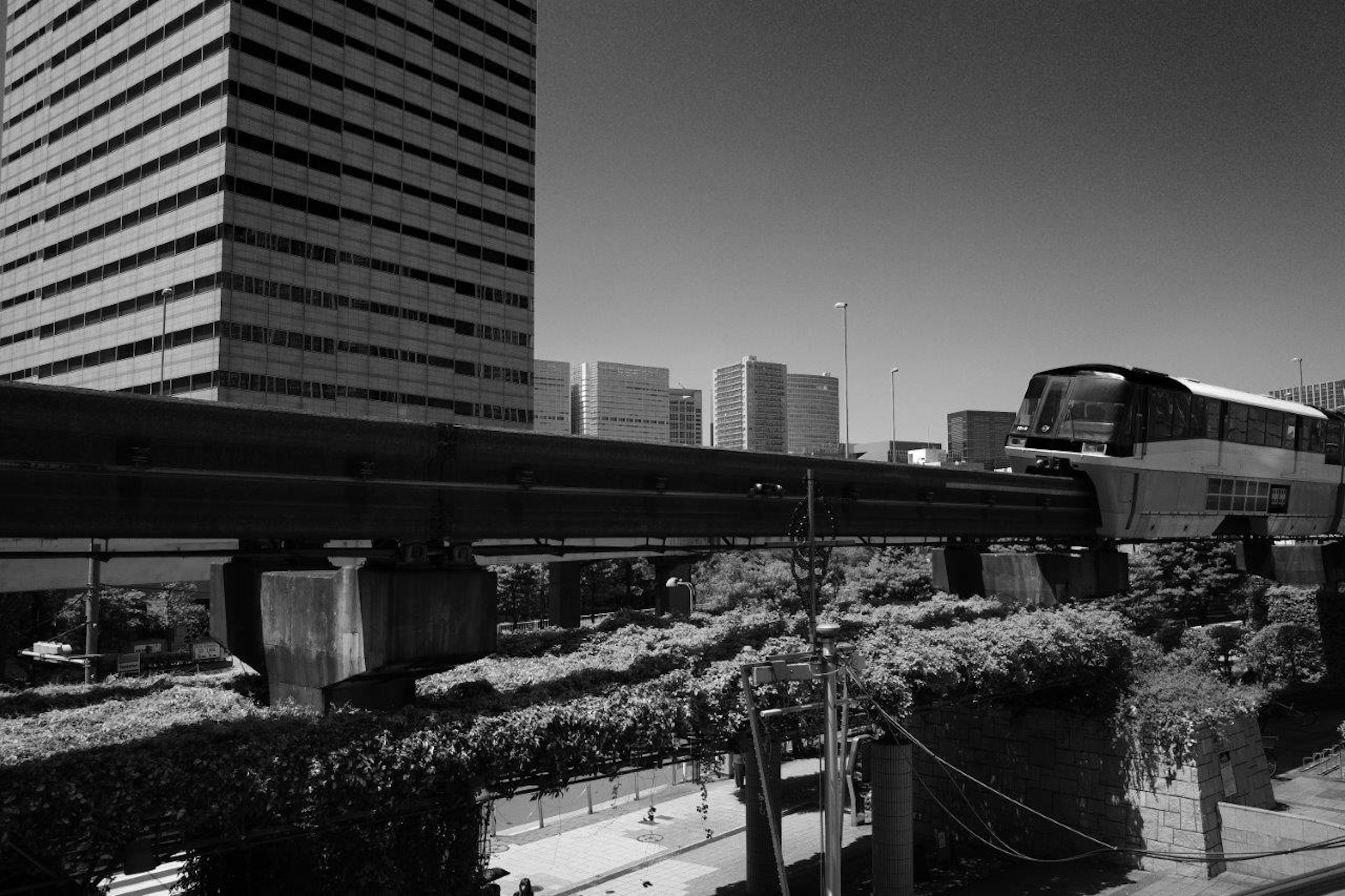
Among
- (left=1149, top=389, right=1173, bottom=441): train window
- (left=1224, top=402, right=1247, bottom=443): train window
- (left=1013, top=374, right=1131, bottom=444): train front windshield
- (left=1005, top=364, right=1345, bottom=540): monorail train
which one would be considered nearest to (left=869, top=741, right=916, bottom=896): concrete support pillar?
(left=1005, top=364, right=1345, bottom=540): monorail train

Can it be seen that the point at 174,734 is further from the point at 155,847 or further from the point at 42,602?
the point at 42,602

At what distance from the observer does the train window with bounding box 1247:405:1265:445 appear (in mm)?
34344

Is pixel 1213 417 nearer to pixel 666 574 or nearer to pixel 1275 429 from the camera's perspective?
pixel 1275 429

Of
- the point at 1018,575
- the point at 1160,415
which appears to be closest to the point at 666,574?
the point at 1018,575

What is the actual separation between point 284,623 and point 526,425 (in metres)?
89.0

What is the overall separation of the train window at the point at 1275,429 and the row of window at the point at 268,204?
72665 mm

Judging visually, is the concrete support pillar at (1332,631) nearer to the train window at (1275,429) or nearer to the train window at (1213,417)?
the train window at (1275,429)

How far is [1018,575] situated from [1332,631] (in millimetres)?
21496

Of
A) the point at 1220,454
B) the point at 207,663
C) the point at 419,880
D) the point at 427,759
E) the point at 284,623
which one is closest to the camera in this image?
the point at 427,759

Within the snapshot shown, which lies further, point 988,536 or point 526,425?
point 526,425

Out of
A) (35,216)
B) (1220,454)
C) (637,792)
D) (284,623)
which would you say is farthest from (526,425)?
(284,623)

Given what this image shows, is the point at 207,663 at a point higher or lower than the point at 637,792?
higher

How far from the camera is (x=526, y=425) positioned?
10412 cm

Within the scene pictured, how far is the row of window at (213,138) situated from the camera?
78625 millimetres
